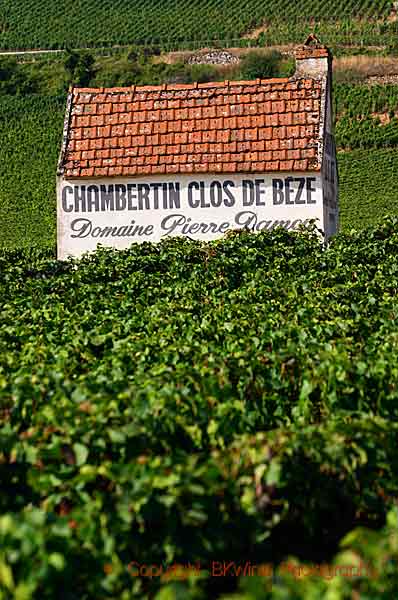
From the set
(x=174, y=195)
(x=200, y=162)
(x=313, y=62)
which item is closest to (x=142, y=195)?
(x=174, y=195)

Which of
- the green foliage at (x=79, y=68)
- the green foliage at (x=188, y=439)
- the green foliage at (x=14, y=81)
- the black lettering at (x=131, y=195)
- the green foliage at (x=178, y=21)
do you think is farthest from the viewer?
the green foliage at (x=178, y=21)

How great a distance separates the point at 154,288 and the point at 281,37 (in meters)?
68.6

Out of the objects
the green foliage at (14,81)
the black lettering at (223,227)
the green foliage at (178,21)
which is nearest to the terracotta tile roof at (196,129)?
the black lettering at (223,227)

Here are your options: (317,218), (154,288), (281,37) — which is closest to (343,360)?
(154,288)

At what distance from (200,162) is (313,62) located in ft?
11.0

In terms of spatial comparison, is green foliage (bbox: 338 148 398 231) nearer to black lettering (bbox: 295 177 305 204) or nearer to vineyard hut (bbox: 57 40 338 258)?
vineyard hut (bbox: 57 40 338 258)

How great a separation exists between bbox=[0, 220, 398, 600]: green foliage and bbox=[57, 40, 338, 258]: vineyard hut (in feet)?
30.8

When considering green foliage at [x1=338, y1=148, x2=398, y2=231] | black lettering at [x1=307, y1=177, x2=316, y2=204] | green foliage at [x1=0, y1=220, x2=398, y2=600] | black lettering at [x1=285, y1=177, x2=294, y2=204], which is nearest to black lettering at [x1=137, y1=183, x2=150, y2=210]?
black lettering at [x1=285, y1=177, x2=294, y2=204]

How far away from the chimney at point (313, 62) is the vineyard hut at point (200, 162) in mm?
21

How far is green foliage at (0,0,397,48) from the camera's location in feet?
259

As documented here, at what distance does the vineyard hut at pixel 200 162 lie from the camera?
752 inches

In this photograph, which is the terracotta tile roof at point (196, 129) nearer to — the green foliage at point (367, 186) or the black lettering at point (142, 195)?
the black lettering at point (142, 195)

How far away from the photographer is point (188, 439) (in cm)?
599

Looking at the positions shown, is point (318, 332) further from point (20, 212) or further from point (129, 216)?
point (20, 212)
